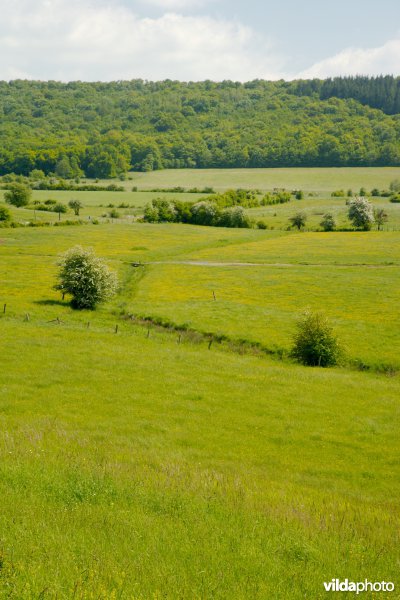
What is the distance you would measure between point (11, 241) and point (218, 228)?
56.3m

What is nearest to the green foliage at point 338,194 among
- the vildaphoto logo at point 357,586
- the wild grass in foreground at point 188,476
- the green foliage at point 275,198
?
the green foliage at point 275,198

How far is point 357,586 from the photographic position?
9.34 m

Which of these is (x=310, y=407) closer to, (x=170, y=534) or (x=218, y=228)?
(x=170, y=534)

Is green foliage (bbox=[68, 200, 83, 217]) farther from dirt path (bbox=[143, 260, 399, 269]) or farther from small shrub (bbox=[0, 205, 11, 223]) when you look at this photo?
dirt path (bbox=[143, 260, 399, 269])

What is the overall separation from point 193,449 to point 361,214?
126 m

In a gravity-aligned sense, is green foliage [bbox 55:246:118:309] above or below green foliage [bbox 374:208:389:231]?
below

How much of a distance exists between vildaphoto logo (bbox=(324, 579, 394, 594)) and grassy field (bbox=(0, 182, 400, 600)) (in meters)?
0.22

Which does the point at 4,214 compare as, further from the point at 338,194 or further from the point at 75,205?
the point at 338,194

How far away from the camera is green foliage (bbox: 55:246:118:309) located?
59.2 m

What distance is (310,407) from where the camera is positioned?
1204 inches

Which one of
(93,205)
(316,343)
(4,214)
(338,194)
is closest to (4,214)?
(4,214)

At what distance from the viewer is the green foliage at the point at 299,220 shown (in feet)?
475

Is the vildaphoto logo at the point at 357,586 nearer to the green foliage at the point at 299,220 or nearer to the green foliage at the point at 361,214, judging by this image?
the green foliage at the point at 361,214

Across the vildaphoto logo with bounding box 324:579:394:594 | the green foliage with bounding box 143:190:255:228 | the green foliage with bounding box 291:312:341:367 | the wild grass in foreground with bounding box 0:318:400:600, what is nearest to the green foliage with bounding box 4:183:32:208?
the green foliage with bounding box 143:190:255:228
